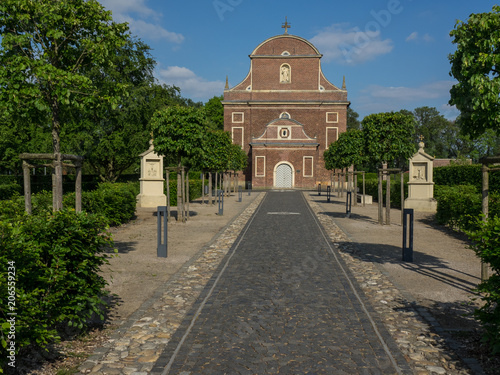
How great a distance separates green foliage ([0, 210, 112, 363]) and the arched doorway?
47.6 metres

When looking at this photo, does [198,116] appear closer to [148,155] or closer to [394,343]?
[148,155]

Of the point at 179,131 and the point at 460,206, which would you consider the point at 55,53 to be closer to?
the point at 179,131

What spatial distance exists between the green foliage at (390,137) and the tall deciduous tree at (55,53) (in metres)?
10.4

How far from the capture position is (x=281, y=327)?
17.0ft

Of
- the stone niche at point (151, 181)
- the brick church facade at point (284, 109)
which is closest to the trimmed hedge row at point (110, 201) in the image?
the stone niche at point (151, 181)

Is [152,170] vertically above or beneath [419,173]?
above

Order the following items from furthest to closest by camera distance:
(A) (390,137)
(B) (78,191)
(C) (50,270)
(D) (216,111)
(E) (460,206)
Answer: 1. (D) (216,111)
2. (A) (390,137)
3. (E) (460,206)
4. (B) (78,191)
5. (C) (50,270)

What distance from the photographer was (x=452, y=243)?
1204cm

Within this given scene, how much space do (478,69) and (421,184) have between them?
1632cm

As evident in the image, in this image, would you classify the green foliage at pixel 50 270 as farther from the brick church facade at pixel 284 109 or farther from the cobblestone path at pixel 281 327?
the brick church facade at pixel 284 109

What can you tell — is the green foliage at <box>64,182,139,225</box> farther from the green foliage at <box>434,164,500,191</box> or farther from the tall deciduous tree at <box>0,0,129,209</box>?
the green foliage at <box>434,164,500,191</box>

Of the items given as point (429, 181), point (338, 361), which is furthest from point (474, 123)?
point (429, 181)

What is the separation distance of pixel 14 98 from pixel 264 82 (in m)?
48.8

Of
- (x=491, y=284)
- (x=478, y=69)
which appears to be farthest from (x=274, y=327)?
(x=478, y=69)
